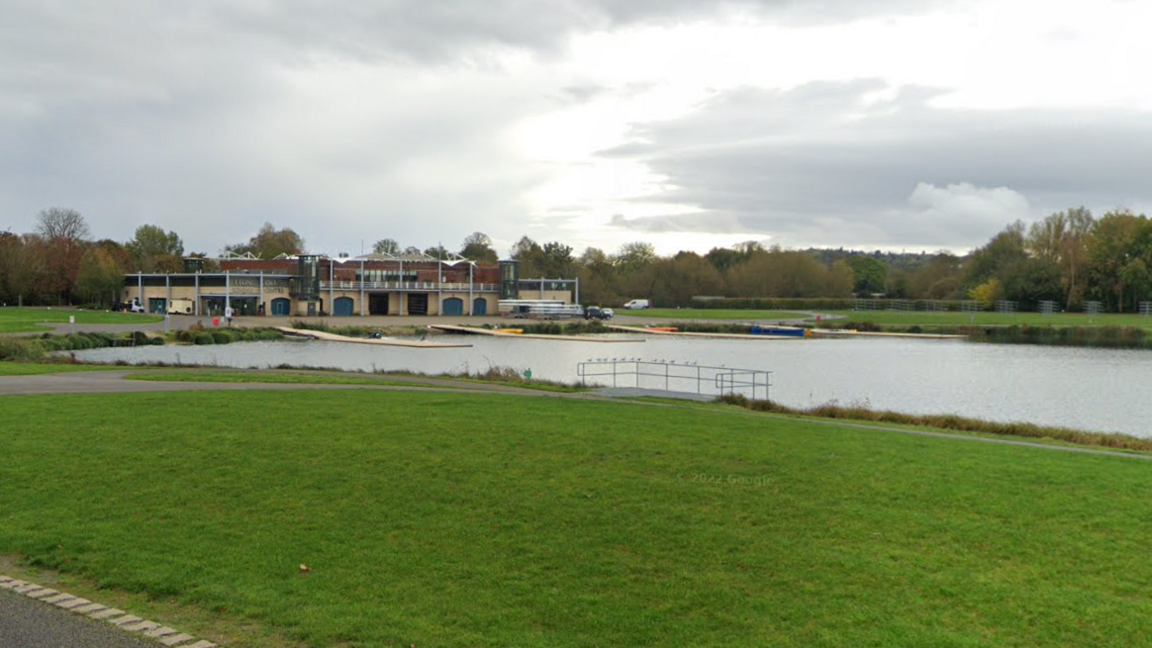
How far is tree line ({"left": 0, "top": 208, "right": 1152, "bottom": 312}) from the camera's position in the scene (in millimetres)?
109875

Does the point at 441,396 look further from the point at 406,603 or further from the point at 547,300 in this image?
the point at 547,300

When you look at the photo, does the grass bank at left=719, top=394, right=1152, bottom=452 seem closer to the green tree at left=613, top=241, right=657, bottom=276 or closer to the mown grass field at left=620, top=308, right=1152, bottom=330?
the mown grass field at left=620, top=308, right=1152, bottom=330

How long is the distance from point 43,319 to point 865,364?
222 ft

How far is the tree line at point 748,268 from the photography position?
10988 cm

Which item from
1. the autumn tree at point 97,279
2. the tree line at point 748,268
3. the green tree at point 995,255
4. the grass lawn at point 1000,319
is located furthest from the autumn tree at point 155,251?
the green tree at point 995,255

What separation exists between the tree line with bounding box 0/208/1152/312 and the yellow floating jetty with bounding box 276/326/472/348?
38.5 m

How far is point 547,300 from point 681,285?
A: 36753mm

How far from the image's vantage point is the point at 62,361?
36.9 metres

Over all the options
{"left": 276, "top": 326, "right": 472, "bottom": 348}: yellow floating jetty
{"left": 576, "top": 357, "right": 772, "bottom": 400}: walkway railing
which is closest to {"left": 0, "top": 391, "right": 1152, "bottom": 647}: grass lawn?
{"left": 576, "top": 357, "right": 772, "bottom": 400}: walkway railing

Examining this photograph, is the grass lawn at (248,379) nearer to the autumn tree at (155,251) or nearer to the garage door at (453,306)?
the garage door at (453,306)

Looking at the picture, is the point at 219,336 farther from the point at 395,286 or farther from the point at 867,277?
the point at 867,277

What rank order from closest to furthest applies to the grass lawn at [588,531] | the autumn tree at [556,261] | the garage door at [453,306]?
the grass lawn at [588,531], the garage door at [453,306], the autumn tree at [556,261]

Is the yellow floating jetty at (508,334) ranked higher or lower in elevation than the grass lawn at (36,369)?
lower

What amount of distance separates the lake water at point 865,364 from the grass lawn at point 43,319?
10.8 metres
